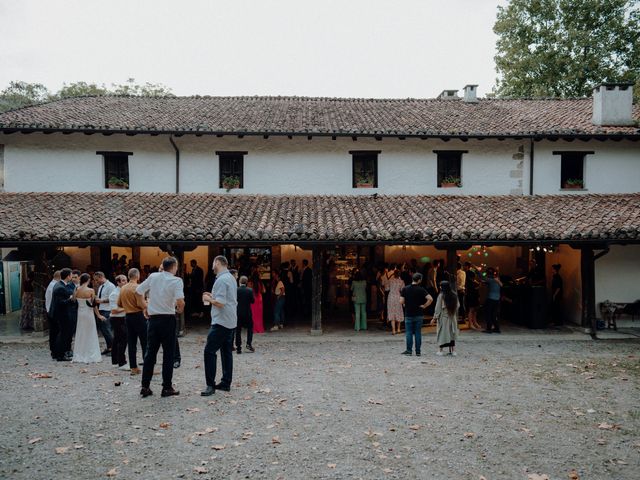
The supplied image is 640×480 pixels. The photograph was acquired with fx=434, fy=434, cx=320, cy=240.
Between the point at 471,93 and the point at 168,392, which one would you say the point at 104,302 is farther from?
the point at 471,93

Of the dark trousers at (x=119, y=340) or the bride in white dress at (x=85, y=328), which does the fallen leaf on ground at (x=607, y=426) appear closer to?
the dark trousers at (x=119, y=340)

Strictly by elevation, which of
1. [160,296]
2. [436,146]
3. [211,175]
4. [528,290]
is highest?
[436,146]

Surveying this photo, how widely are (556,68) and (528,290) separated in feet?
67.2

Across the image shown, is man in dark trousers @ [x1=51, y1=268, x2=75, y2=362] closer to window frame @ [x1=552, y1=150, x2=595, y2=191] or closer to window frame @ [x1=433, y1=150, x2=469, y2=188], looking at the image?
window frame @ [x1=433, y1=150, x2=469, y2=188]

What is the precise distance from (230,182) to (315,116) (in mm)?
4492

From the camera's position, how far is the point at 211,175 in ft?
53.3

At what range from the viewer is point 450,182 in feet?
54.3

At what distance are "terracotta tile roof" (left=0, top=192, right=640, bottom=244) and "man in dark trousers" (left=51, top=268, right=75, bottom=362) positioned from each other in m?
2.29

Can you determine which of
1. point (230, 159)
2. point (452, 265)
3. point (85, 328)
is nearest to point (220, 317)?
point (85, 328)

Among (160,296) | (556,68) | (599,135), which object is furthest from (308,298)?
(556,68)

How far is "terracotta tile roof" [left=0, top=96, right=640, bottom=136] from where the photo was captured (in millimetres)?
15609

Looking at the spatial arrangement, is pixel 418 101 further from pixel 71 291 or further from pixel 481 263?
pixel 71 291

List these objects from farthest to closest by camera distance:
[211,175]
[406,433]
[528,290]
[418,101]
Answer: [418,101]
[211,175]
[528,290]
[406,433]

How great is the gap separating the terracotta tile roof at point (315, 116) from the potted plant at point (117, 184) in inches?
77.1
